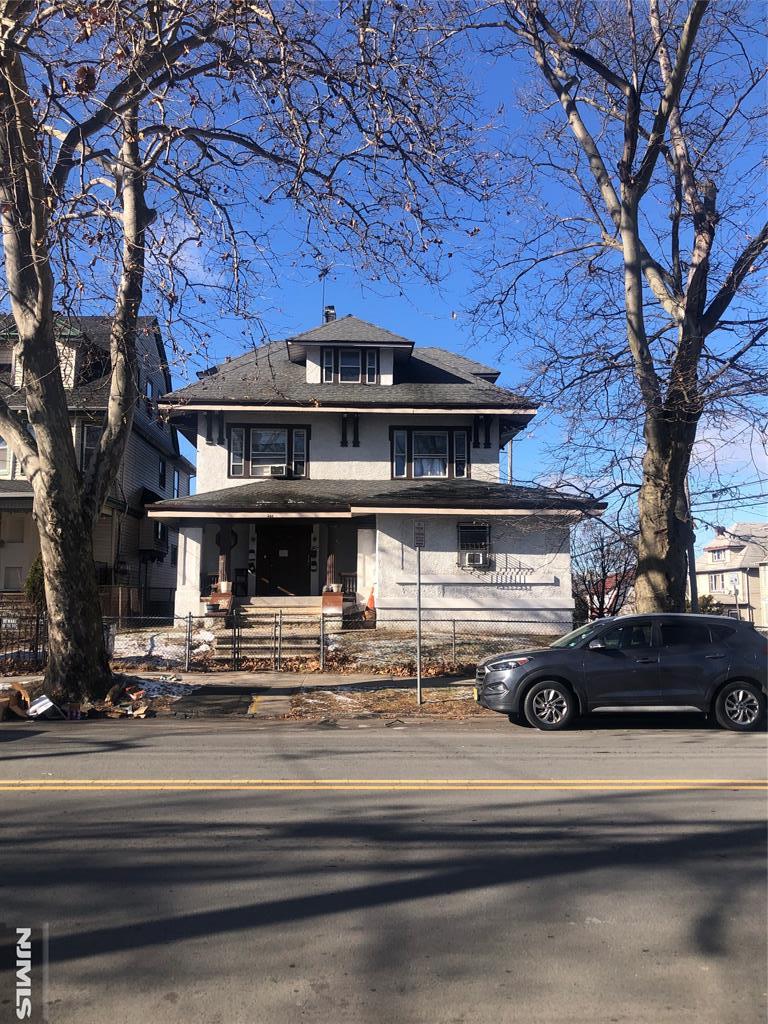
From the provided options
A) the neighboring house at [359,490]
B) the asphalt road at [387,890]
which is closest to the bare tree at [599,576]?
the neighboring house at [359,490]

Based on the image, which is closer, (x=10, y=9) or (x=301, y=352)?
(x=10, y=9)

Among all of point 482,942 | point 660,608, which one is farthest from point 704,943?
point 660,608

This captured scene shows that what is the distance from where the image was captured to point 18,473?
2823 centimetres

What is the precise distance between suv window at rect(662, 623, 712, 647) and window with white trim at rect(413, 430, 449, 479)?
1510 centimetres

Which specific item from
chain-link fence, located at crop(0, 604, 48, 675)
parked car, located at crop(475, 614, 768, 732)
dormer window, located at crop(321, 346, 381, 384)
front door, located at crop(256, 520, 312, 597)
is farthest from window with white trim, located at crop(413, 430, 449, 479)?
parked car, located at crop(475, 614, 768, 732)

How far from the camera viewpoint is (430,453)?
26.9 metres

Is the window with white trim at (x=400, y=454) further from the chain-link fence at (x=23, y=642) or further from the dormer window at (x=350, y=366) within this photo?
the chain-link fence at (x=23, y=642)

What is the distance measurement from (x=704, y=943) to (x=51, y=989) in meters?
3.13

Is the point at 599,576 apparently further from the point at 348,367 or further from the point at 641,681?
the point at 641,681

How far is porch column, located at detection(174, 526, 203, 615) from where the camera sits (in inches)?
980

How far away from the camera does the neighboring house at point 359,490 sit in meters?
24.0

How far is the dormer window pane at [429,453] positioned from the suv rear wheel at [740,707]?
15.7m

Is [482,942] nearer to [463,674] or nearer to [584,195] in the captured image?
[463,674]

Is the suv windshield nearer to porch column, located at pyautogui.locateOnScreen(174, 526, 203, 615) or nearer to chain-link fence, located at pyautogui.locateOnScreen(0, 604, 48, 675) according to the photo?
chain-link fence, located at pyautogui.locateOnScreen(0, 604, 48, 675)
